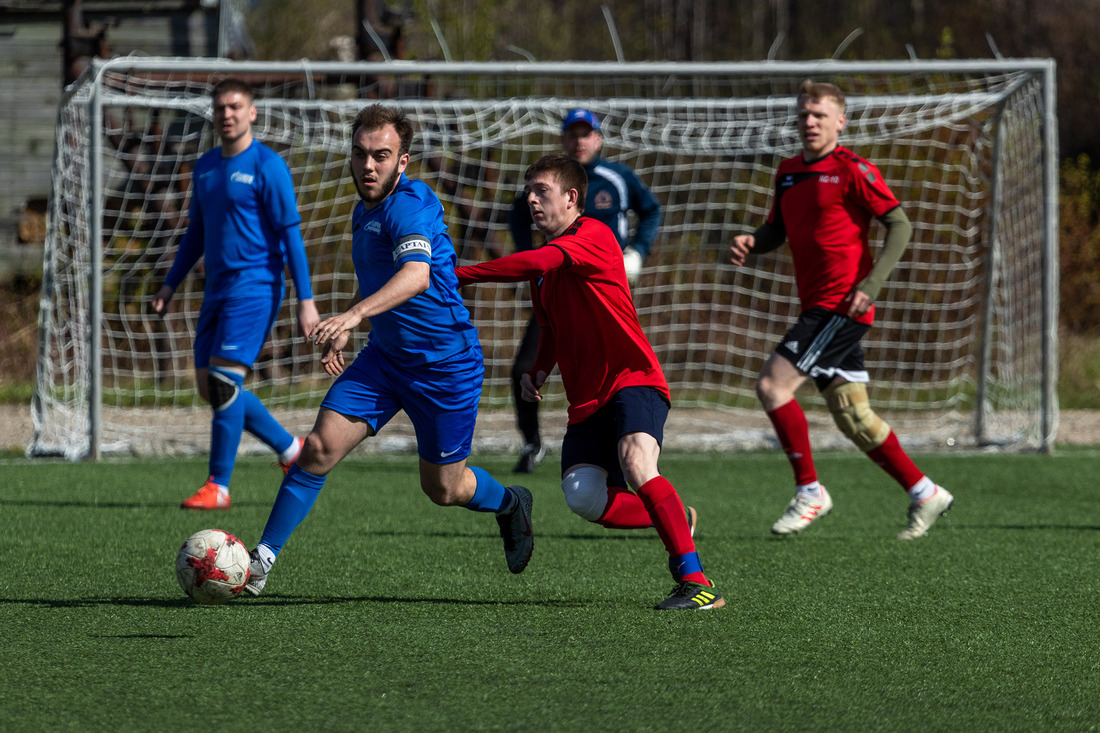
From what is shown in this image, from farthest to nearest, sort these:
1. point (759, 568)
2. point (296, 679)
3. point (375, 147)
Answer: point (759, 568) → point (375, 147) → point (296, 679)

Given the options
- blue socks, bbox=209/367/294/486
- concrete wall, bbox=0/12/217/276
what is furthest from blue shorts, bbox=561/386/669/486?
concrete wall, bbox=0/12/217/276

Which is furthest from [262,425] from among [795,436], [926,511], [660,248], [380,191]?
[660,248]

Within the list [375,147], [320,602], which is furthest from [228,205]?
[320,602]

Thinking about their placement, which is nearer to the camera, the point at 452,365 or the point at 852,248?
the point at 452,365

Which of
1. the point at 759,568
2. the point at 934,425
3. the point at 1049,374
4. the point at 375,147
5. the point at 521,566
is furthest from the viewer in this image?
the point at 934,425

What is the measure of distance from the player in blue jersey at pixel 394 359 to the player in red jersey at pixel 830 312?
1739 mm

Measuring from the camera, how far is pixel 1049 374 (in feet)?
29.9

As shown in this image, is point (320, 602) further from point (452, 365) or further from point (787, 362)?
point (787, 362)

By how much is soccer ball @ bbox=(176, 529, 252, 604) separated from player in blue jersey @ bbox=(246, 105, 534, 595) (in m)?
0.12

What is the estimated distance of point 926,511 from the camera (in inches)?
220

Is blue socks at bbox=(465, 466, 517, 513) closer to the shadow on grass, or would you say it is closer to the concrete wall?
the shadow on grass

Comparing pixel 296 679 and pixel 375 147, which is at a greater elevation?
pixel 375 147

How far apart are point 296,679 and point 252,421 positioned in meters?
3.44

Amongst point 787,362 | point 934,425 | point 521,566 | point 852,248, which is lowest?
point 934,425
